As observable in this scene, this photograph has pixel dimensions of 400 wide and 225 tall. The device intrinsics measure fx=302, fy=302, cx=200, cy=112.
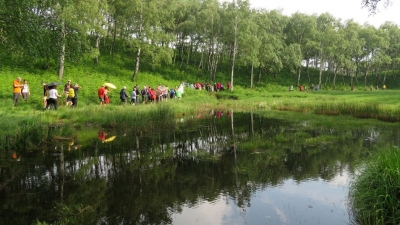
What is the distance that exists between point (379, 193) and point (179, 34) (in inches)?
2124

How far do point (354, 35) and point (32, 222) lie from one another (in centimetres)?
6514

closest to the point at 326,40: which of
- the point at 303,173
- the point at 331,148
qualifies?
the point at 331,148

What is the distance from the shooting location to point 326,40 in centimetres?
5572

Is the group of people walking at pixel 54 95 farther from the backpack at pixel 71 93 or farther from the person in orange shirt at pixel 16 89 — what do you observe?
the person in orange shirt at pixel 16 89

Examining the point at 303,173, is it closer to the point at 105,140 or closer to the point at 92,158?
the point at 92,158

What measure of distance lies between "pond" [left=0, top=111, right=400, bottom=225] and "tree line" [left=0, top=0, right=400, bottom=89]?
177 inches

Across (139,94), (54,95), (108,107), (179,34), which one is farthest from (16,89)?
(179,34)

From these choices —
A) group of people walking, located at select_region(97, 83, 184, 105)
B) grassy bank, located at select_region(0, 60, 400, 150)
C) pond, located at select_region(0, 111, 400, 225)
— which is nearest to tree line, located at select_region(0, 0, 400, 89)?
grassy bank, located at select_region(0, 60, 400, 150)

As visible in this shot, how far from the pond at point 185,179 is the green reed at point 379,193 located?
21.0 inches

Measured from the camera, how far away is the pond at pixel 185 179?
6633 millimetres

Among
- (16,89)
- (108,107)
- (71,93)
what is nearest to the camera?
(16,89)

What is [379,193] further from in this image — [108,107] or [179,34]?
[179,34]

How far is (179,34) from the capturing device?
56.8 m

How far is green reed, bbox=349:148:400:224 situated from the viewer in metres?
5.58
